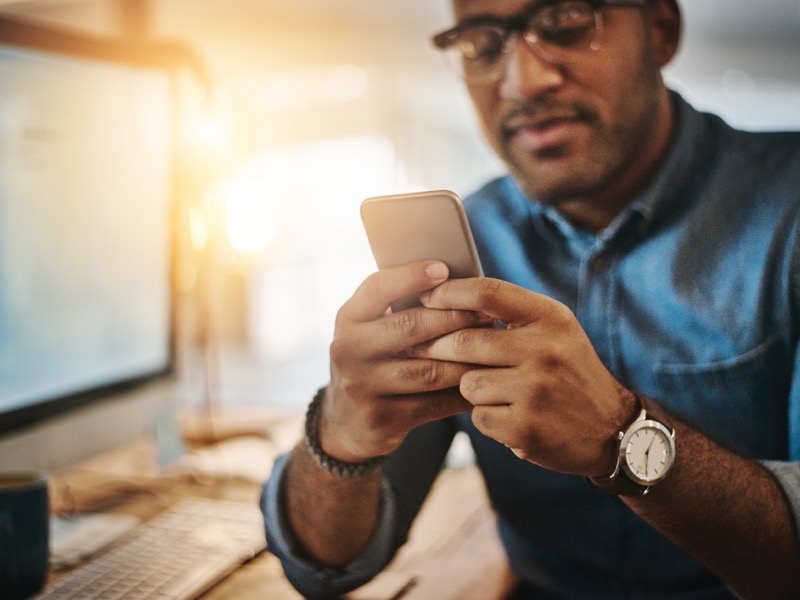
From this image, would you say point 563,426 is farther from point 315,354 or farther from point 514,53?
point 315,354

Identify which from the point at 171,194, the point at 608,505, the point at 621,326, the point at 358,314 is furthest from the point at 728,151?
the point at 171,194

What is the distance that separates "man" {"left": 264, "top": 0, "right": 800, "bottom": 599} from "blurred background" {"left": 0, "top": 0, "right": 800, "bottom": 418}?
3.00 feet

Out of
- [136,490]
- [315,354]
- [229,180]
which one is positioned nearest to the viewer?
[136,490]

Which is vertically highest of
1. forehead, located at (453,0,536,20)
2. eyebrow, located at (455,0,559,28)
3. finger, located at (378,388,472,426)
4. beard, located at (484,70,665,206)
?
forehead, located at (453,0,536,20)

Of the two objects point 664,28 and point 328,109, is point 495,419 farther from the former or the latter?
point 328,109

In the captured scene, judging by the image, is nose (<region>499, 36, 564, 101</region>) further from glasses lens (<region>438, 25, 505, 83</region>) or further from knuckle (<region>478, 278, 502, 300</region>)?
knuckle (<region>478, 278, 502, 300</region>)

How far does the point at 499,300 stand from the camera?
0.56 meters

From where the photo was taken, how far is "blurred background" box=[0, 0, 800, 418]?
16.5ft

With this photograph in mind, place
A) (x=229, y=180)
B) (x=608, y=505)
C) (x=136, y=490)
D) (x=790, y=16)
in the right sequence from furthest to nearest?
(x=790, y=16) < (x=229, y=180) < (x=136, y=490) < (x=608, y=505)

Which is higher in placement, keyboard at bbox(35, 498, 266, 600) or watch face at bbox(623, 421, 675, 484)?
watch face at bbox(623, 421, 675, 484)

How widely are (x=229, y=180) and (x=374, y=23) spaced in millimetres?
4327

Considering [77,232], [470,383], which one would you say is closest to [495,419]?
[470,383]

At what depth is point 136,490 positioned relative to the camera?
1.11 metres

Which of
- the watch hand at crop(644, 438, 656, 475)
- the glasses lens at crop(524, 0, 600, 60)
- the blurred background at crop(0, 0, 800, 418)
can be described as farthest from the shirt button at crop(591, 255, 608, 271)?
the blurred background at crop(0, 0, 800, 418)
